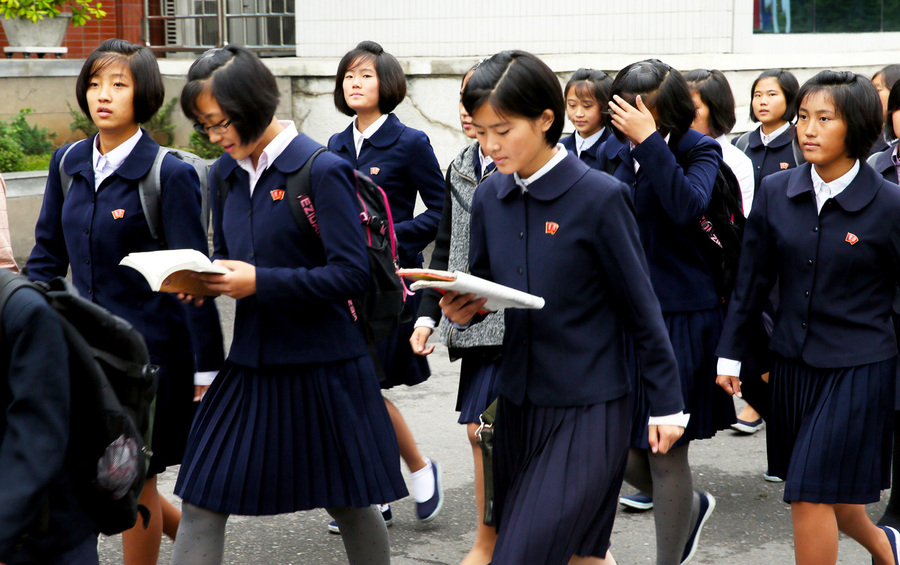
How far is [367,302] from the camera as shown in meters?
3.34

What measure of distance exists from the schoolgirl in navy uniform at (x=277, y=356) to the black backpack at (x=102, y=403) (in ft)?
1.90

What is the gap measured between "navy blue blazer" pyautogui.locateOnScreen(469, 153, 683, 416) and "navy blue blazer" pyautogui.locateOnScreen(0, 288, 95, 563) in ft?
3.84

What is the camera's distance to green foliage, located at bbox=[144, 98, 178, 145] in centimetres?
1189

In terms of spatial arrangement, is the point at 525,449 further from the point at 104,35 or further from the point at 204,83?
the point at 104,35

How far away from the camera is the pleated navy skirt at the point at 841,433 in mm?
3340

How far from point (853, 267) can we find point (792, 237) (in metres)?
0.21

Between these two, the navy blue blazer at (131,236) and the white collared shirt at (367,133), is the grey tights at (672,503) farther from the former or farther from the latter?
the white collared shirt at (367,133)

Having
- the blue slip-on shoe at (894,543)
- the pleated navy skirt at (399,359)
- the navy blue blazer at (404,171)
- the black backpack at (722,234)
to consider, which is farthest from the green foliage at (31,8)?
the blue slip-on shoe at (894,543)

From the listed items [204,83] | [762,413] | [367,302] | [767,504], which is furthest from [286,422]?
[767,504]

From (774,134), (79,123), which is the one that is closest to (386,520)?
(774,134)

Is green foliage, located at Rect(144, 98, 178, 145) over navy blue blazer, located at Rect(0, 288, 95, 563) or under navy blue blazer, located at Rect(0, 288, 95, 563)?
over

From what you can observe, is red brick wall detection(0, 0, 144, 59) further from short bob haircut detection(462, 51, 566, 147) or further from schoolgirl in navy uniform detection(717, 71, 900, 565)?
short bob haircut detection(462, 51, 566, 147)

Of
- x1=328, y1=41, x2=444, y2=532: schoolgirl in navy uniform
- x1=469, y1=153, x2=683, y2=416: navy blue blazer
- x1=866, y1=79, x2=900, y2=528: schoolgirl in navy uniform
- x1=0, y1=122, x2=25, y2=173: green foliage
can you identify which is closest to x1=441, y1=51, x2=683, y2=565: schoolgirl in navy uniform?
x1=469, y1=153, x2=683, y2=416: navy blue blazer

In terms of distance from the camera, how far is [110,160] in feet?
12.2
